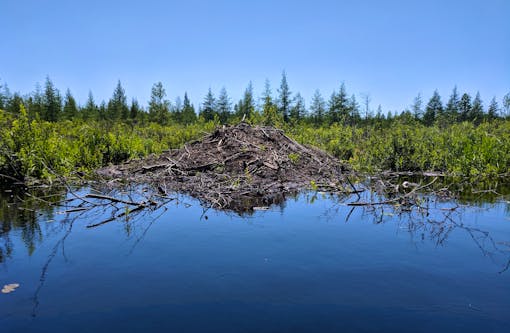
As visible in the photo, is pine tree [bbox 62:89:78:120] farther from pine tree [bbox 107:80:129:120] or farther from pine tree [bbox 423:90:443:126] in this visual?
pine tree [bbox 423:90:443:126]

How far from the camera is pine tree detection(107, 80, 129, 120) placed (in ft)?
175

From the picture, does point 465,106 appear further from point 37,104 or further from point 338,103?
point 37,104

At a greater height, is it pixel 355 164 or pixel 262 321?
pixel 355 164

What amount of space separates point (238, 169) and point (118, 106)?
5256cm

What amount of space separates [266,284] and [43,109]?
55.1 metres

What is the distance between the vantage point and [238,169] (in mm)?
9742

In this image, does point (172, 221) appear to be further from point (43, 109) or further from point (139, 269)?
point (43, 109)

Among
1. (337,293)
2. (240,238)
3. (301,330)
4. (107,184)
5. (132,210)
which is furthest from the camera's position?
(107,184)

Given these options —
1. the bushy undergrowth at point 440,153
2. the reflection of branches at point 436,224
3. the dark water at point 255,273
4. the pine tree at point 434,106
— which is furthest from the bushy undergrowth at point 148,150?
the pine tree at point 434,106

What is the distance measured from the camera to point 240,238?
480cm

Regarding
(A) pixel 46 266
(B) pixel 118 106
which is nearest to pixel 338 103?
(B) pixel 118 106

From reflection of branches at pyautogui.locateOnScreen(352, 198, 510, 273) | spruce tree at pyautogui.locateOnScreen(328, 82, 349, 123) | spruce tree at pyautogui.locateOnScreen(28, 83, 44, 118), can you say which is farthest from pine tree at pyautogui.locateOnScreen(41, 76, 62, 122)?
reflection of branches at pyautogui.locateOnScreen(352, 198, 510, 273)

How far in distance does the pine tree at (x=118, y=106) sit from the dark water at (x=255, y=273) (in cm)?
4953

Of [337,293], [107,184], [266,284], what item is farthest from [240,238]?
[107,184]
